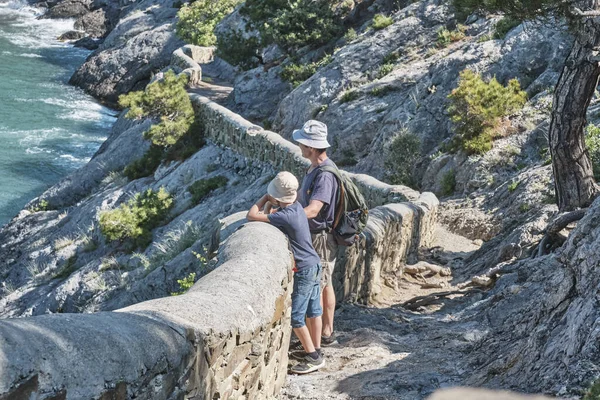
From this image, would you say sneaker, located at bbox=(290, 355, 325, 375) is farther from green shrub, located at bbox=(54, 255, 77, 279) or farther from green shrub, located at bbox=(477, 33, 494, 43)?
green shrub, located at bbox=(477, 33, 494, 43)

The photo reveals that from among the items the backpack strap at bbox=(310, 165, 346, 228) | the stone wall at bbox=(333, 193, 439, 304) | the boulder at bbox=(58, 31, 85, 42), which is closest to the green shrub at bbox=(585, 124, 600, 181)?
the stone wall at bbox=(333, 193, 439, 304)

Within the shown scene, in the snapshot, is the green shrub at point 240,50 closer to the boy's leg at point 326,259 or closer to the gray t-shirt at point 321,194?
the boy's leg at point 326,259

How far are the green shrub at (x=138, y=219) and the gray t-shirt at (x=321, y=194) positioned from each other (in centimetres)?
1294

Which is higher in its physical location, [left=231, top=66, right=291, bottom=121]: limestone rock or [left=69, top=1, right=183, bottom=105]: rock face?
[left=231, top=66, right=291, bottom=121]: limestone rock

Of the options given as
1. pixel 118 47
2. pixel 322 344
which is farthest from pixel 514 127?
pixel 118 47

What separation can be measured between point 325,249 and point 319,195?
0.69 m

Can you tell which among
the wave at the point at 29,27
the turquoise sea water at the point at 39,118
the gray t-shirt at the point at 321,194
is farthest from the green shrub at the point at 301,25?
the wave at the point at 29,27

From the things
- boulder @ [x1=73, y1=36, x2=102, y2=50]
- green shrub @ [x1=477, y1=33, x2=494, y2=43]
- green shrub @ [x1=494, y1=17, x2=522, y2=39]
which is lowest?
boulder @ [x1=73, y1=36, x2=102, y2=50]

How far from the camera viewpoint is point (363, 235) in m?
10.3

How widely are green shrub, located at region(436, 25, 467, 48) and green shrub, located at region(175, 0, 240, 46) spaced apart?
16044mm

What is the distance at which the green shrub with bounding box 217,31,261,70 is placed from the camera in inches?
1234

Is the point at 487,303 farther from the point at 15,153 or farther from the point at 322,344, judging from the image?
the point at 15,153

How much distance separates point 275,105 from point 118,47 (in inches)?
861

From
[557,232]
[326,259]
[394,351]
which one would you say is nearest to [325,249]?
[326,259]
